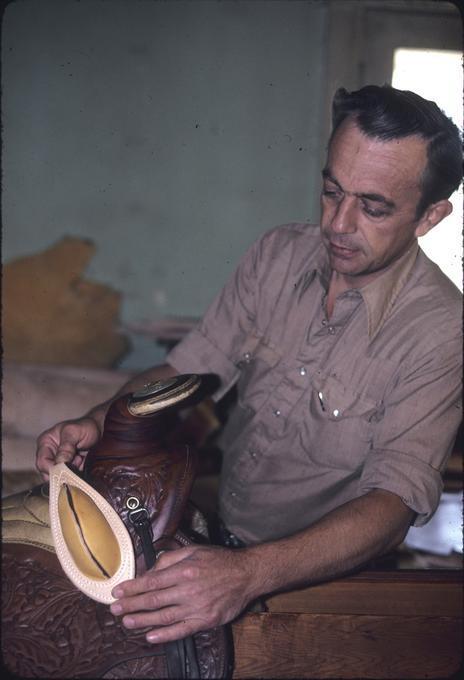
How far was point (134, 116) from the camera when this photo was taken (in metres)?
3.62

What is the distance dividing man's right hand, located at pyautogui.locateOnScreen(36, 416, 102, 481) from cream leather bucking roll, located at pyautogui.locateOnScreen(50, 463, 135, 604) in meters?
0.23

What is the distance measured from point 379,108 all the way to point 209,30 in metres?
2.61

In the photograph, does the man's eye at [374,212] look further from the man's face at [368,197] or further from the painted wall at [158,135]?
the painted wall at [158,135]

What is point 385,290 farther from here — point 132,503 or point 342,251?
point 132,503

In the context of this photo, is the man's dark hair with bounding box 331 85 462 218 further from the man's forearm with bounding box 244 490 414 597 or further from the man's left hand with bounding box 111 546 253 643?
the man's left hand with bounding box 111 546 253 643

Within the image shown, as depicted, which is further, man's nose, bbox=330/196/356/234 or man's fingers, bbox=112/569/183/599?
man's nose, bbox=330/196/356/234

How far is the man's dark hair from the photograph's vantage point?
4.14 ft

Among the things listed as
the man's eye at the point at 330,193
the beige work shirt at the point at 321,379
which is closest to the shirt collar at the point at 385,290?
the beige work shirt at the point at 321,379

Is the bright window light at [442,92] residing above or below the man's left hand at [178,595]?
above

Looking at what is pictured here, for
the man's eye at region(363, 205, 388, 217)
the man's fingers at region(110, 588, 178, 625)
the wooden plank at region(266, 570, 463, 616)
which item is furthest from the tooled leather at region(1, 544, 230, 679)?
the man's eye at region(363, 205, 388, 217)

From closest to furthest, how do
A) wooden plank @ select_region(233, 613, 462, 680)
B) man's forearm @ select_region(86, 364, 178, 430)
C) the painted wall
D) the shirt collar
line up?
wooden plank @ select_region(233, 613, 462, 680)
the shirt collar
man's forearm @ select_region(86, 364, 178, 430)
the painted wall

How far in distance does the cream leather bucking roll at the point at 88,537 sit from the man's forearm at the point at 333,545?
21cm

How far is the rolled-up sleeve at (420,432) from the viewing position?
1.25 m

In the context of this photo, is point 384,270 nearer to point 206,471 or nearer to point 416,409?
point 416,409
